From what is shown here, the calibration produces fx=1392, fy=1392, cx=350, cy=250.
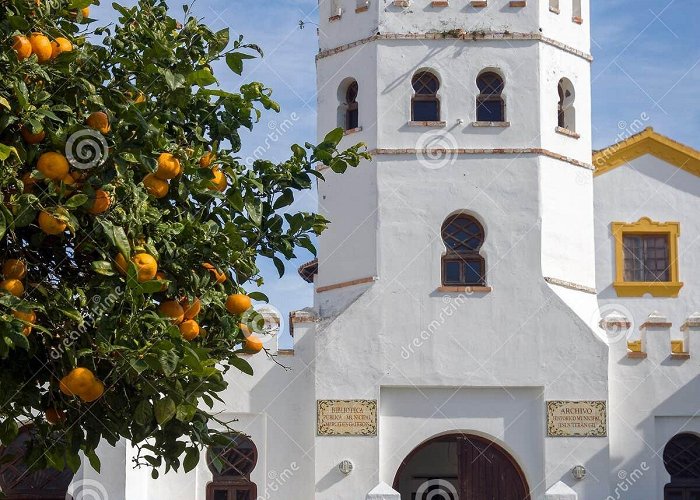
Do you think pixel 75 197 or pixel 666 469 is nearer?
pixel 75 197

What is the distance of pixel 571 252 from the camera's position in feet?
82.6

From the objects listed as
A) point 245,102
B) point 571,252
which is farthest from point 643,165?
point 245,102

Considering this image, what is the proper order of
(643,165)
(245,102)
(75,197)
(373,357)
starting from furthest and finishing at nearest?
1. (643,165)
2. (373,357)
3. (245,102)
4. (75,197)

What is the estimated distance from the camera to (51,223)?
11.6m

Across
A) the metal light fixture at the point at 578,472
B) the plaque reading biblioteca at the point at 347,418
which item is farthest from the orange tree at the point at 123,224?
the metal light fixture at the point at 578,472

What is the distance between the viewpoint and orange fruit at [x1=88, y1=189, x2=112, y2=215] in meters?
11.9

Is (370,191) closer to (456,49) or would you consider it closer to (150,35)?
(456,49)

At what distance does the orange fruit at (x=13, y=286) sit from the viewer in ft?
37.8

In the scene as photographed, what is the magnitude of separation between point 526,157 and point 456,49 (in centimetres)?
240

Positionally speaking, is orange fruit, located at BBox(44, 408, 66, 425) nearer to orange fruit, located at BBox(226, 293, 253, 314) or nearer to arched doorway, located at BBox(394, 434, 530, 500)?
orange fruit, located at BBox(226, 293, 253, 314)

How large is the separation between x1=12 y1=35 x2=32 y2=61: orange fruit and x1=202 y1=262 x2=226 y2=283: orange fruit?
2.48 meters

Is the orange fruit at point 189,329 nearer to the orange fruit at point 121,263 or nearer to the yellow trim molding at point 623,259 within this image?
the orange fruit at point 121,263

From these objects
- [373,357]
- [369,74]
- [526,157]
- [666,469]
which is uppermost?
[369,74]

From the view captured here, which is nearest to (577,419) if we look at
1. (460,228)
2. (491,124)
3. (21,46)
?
(460,228)
